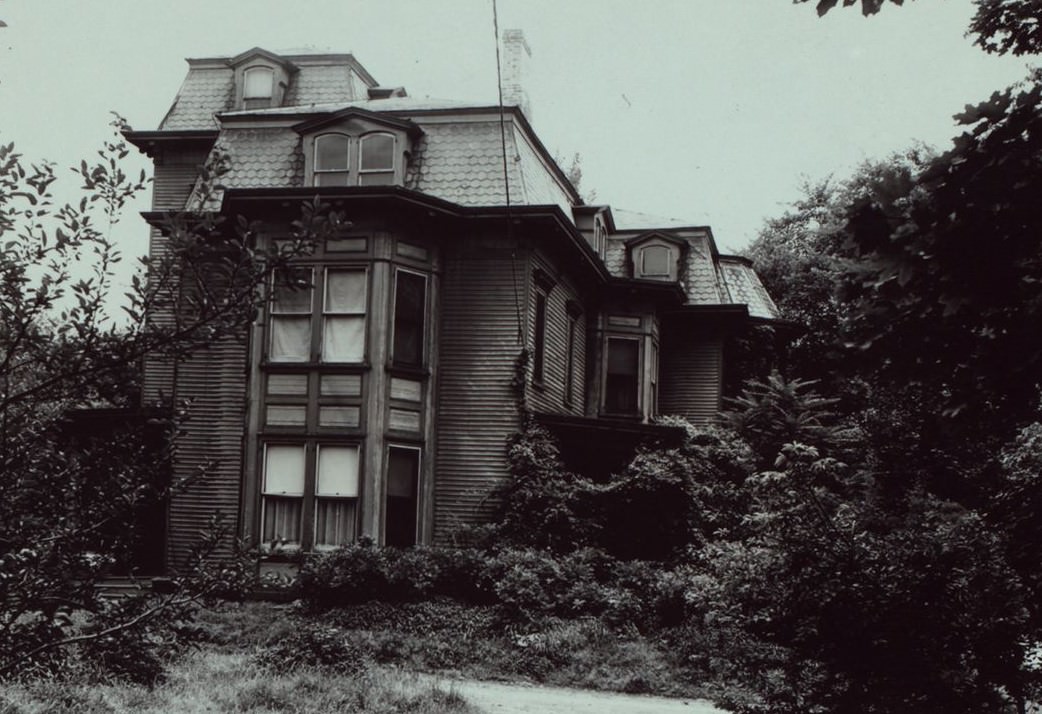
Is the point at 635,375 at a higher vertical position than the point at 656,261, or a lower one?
lower

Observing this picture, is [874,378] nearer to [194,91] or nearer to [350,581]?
[350,581]

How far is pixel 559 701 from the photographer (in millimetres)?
12602

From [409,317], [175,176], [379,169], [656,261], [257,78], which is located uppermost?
[257,78]

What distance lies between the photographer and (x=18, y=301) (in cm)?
519

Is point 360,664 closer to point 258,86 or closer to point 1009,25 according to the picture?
point 1009,25

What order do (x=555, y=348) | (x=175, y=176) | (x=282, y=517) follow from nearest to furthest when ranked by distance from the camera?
(x=282, y=517)
(x=555, y=348)
(x=175, y=176)

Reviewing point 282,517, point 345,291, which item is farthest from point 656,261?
point 282,517

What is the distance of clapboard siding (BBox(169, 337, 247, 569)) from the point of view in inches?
820

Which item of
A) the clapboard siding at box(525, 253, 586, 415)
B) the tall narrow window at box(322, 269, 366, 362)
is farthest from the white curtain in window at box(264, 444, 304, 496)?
the clapboard siding at box(525, 253, 586, 415)

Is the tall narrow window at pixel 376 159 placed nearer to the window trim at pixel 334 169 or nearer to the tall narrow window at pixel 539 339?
the window trim at pixel 334 169

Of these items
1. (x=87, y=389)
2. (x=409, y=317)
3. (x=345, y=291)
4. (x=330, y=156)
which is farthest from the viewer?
(x=330, y=156)

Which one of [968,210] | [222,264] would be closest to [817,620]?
[968,210]

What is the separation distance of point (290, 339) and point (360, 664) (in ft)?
29.9

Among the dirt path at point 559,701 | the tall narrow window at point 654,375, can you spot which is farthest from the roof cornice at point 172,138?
the dirt path at point 559,701
